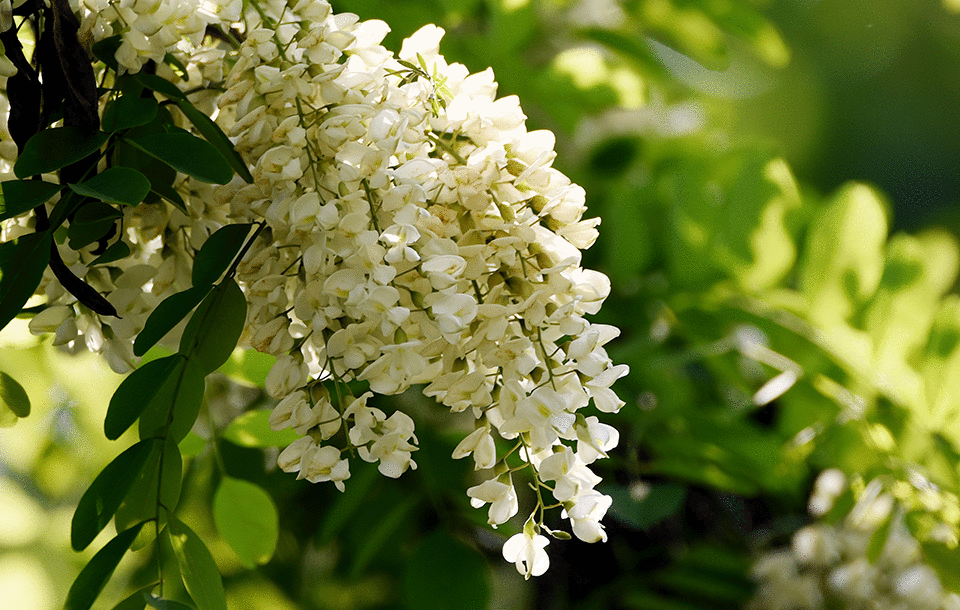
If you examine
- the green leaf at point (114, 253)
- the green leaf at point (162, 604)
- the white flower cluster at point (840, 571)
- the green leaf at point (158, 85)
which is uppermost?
the green leaf at point (158, 85)

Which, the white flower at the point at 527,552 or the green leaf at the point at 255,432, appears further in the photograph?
the green leaf at the point at 255,432

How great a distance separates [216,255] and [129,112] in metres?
0.05

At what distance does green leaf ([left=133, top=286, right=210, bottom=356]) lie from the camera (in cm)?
24

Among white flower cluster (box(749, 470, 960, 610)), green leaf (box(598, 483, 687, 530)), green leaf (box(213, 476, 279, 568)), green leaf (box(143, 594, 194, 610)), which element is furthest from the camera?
white flower cluster (box(749, 470, 960, 610))

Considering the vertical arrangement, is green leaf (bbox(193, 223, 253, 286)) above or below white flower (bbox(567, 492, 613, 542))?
above

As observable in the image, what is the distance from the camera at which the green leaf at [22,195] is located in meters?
0.23

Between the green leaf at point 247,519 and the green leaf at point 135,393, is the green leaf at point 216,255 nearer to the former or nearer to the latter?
the green leaf at point 135,393

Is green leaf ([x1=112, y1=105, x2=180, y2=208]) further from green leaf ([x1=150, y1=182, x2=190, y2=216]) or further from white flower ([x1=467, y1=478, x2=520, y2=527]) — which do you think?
white flower ([x1=467, y1=478, x2=520, y2=527])

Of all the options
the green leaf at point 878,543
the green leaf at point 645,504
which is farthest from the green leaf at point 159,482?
the green leaf at point 878,543

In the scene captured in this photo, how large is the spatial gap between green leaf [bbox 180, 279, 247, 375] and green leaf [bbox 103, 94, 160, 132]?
0.06m

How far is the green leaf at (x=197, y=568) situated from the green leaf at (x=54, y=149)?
0.12 meters

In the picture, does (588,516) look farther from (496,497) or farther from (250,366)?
(250,366)

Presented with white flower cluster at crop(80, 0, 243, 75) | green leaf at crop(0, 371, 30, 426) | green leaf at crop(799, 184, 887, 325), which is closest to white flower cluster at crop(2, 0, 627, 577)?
white flower cluster at crop(80, 0, 243, 75)

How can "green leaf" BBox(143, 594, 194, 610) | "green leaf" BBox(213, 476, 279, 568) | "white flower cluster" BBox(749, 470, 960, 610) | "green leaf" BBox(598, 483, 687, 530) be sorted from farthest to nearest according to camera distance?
"white flower cluster" BBox(749, 470, 960, 610)
"green leaf" BBox(598, 483, 687, 530)
"green leaf" BBox(213, 476, 279, 568)
"green leaf" BBox(143, 594, 194, 610)
